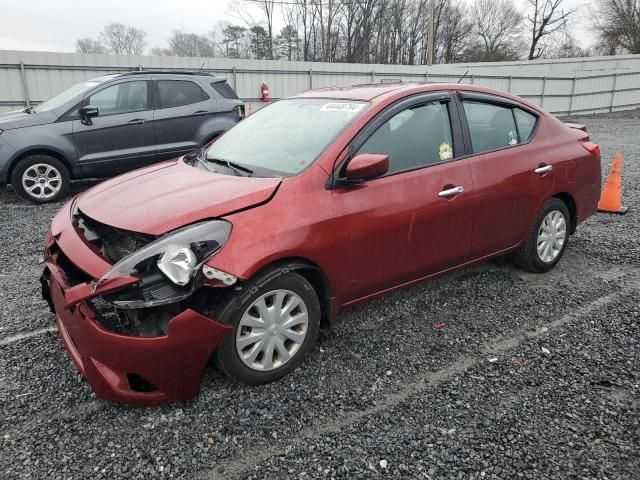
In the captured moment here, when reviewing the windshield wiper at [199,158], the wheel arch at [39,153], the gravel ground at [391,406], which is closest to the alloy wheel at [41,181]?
the wheel arch at [39,153]

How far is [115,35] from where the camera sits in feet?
186

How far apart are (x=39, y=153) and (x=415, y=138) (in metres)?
5.88

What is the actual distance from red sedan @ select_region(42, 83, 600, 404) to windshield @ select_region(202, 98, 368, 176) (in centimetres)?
1

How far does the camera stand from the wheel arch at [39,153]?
22.5 feet

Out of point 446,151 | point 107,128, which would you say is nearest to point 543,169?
point 446,151

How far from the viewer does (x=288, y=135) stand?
11.1 ft

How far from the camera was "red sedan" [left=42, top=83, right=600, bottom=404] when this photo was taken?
2400 millimetres

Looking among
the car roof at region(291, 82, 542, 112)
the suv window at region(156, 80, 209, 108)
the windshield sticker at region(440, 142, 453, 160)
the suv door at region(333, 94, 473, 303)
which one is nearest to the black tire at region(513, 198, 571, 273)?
the suv door at region(333, 94, 473, 303)

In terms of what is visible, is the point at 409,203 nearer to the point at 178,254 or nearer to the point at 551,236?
the point at 178,254

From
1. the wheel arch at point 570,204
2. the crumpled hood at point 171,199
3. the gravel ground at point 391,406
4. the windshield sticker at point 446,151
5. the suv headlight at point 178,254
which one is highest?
the windshield sticker at point 446,151

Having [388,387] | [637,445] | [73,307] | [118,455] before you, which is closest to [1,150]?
[73,307]

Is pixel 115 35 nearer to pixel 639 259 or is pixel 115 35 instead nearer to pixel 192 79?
pixel 192 79

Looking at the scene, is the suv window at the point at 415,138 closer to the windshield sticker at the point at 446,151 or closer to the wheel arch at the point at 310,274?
the windshield sticker at the point at 446,151

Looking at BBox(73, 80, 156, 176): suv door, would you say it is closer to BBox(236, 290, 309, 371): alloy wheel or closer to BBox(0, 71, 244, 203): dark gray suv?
BBox(0, 71, 244, 203): dark gray suv
